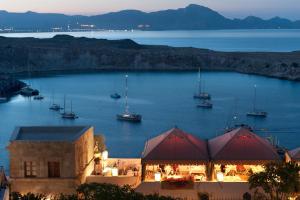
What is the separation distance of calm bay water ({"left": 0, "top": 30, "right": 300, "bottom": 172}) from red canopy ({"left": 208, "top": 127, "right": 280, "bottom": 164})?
59.6 ft

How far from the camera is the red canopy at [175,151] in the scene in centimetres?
1606

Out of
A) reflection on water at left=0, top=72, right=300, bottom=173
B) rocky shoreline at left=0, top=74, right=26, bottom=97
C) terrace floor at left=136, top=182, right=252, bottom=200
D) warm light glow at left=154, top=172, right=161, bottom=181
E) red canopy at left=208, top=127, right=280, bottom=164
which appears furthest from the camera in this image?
rocky shoreline at left=0, top=74, right=26, bottom=97

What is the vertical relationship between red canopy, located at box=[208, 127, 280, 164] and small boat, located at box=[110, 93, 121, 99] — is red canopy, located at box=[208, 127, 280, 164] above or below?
above

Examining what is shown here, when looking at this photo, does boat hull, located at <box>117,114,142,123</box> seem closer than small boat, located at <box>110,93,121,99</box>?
Result: Yes

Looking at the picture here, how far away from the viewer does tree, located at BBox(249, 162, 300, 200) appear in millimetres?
13203

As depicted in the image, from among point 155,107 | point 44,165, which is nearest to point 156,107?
point 155,107

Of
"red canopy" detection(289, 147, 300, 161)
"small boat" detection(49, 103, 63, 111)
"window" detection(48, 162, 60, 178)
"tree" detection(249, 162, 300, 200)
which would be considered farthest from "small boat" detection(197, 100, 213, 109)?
"tree" detection(249, 162, 300, 200)

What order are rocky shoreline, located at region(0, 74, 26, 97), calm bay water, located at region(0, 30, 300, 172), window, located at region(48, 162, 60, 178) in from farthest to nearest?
rocky shoreline, located at region(0, 74, 26, 97) → calm bay water, located at region(0, 30, 300, 172) → window, located at region(48, 162, 60, 178)

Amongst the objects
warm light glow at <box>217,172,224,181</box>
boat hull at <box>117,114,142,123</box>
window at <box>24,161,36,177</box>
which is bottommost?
boat hull at <box>117,114,142,123</box>

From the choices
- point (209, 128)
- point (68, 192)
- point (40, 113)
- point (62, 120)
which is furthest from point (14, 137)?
point (40, 113)

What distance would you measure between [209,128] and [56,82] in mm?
42026

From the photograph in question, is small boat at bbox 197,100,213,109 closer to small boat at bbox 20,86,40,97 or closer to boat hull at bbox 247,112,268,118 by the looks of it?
boat hull at bbox 247,112,268,118

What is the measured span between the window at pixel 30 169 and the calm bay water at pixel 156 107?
17.2m

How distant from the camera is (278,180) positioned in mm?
13367
